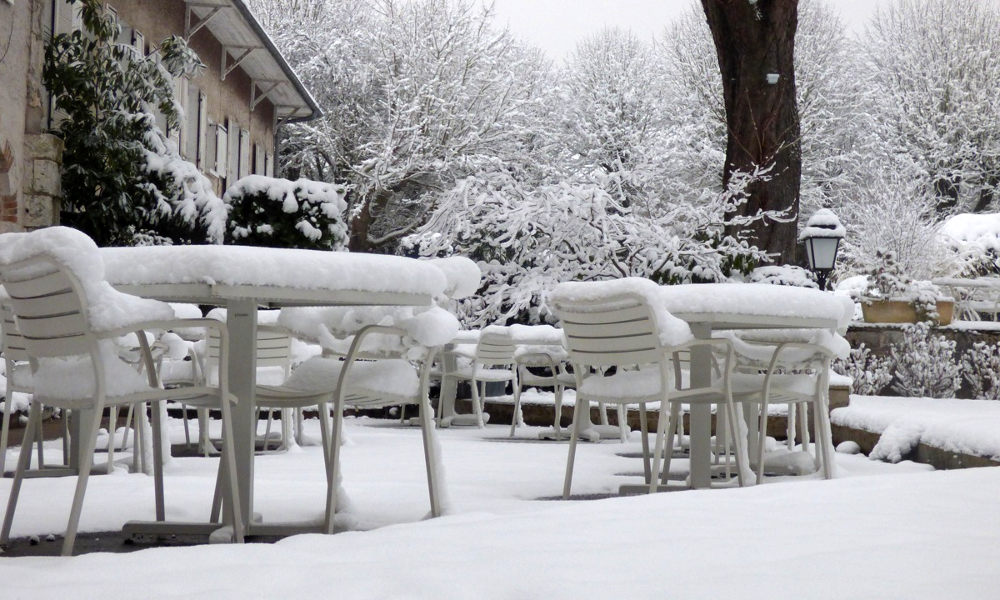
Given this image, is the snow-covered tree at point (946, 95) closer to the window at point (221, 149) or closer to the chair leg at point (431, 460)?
the window at point (221, 149)

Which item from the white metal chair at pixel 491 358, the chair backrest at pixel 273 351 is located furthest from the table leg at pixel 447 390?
the chair backrest at pixel 273 351

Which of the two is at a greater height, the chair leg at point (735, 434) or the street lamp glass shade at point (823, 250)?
the street lamp glass shade at point (823, 250)

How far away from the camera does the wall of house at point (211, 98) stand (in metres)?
13.5

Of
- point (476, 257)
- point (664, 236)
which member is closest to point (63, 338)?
point (664, 236)

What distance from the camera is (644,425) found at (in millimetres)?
5184

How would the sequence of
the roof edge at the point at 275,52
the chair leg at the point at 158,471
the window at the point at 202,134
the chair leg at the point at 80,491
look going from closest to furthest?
1. the chair leg at the point at 80,491
2. the chair leg at the point at 158,471
3. the roof edge at the point at 275,52
4. the window at the point at 202,134

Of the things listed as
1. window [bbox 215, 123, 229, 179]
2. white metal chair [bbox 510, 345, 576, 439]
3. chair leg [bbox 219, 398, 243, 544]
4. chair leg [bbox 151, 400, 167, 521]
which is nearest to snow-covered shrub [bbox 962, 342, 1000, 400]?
white metal chair [bbox 510, 345, 576, 439]

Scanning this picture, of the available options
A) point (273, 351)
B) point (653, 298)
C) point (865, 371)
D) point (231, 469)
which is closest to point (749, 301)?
point (653, 298)

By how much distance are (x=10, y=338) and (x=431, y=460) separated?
1.84m

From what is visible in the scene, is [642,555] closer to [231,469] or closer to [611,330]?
[231,469]

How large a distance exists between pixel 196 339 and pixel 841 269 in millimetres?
14855

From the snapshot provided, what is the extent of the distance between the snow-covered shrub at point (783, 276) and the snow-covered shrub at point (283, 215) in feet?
15.8

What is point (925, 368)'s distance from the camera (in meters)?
11.1

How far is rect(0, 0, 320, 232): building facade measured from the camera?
30.1ft
